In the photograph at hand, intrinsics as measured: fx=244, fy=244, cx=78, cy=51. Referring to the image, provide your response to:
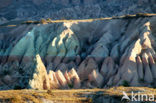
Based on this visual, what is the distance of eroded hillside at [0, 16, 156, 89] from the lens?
27234mm

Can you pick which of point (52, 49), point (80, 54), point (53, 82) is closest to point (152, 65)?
point (80, 54)

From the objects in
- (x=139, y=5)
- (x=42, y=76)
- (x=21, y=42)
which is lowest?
(x=42, y=76)

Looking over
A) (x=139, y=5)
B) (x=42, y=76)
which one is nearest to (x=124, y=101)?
(x=42, y=76)

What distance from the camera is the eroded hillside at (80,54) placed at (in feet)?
89.4

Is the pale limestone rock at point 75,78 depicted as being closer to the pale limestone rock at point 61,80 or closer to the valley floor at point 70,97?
the pale limestone rock at point 61,80

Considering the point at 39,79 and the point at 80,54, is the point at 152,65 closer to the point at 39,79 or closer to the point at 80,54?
the point at 80,54

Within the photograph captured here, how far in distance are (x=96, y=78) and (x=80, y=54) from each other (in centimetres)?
786

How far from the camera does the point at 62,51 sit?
119 feet

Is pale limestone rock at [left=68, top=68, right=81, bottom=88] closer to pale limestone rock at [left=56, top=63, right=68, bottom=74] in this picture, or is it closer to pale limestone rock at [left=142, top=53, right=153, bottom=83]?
pale limestone rock at [left=56, top=63, right=68, bottom=74]

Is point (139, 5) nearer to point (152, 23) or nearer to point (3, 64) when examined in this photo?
point (152, 23)

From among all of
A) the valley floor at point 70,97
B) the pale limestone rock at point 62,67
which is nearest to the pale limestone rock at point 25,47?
the pale limestone rock at point 62,67

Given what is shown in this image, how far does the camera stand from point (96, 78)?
94.2 feet

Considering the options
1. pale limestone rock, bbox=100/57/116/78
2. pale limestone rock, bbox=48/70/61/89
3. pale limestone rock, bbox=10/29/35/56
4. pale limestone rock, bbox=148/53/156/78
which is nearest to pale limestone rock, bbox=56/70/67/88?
pale limestone rock, bbox=48/70/61/89

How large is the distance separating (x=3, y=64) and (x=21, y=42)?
179 inches
